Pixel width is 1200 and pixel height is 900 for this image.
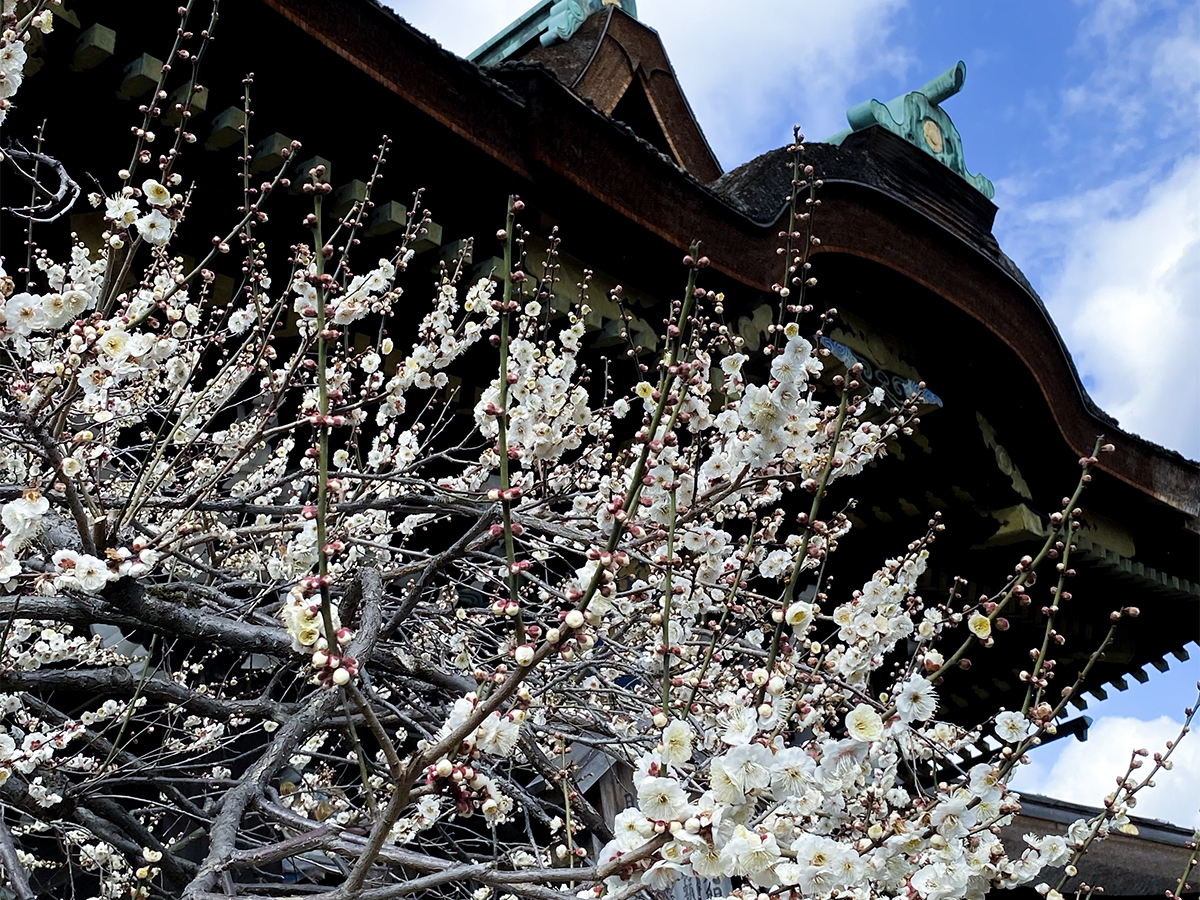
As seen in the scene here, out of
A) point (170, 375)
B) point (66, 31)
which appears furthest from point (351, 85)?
point (170, 375)

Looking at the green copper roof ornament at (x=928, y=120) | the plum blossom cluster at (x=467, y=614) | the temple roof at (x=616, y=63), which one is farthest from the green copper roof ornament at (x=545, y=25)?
the plum blossom cluster at (x=467, y=614)

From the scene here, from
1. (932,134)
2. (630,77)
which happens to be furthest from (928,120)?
(630,77)

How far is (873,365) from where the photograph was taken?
6.49 m

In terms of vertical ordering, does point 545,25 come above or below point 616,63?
above

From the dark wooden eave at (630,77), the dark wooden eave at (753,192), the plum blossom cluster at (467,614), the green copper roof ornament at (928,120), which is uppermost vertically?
the green copper roof ornament at (928,120)

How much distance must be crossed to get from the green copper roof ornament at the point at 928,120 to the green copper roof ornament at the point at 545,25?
181cm

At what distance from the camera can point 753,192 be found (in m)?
5.58

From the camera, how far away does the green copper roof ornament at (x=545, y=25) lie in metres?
7.53

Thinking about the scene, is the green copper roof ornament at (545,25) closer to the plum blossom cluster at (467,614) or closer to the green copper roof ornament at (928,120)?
the green copper roof ornament at (928,120)

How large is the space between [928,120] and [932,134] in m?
0.10

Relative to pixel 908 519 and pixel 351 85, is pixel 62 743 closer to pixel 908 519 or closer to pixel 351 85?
pixel 351 85

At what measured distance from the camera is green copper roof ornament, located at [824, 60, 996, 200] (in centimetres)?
704

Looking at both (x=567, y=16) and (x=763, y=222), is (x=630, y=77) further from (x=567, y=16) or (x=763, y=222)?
(x=763, y=222)

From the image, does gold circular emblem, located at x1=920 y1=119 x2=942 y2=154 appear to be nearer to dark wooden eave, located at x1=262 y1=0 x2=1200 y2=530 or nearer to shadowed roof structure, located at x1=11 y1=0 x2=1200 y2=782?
shadowed roof structure, located at x1=11 y1=0 x2=1200 y2=782
